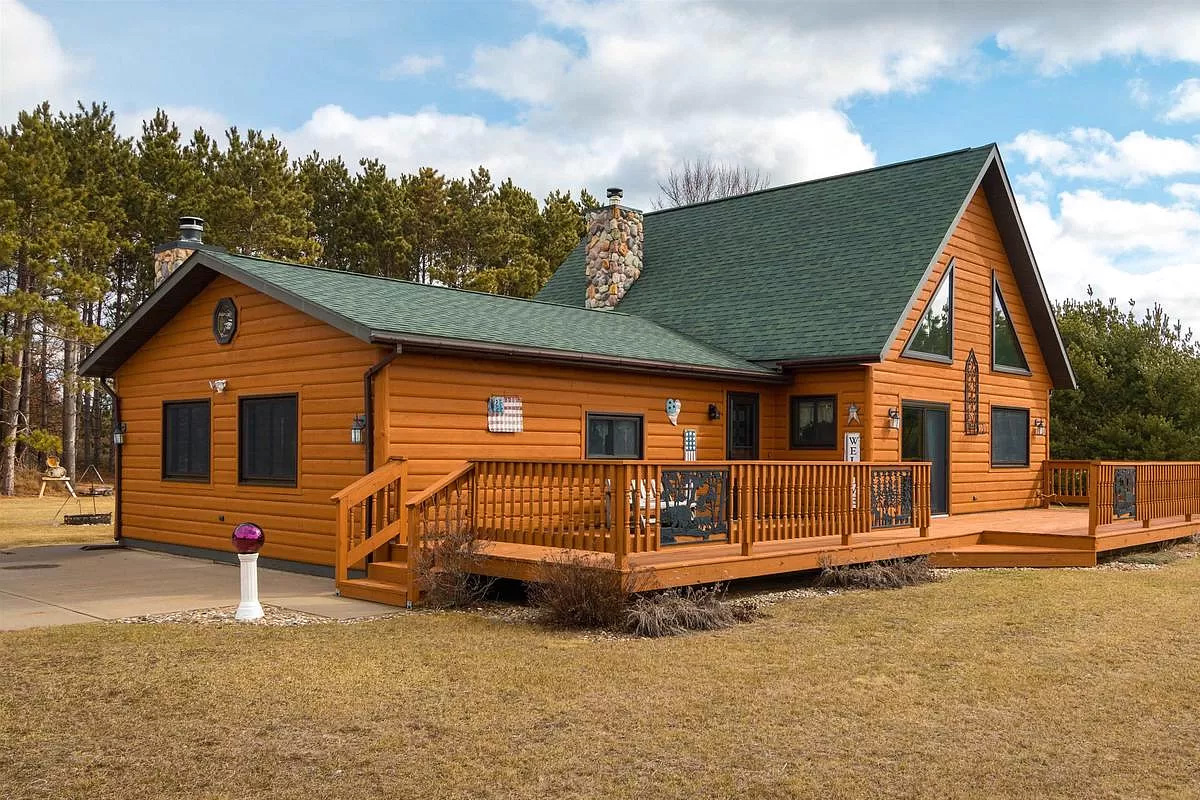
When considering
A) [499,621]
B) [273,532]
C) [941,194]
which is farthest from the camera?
[941,194]

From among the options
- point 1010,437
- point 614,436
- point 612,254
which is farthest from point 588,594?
point 612,254

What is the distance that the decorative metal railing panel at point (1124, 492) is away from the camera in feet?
44.2

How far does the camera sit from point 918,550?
38.9ft

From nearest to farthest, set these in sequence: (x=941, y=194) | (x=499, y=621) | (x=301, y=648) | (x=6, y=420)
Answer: (x=301, y=648) → (x=499, y=621) → (x=941, y=194) → (x=6, y=420)

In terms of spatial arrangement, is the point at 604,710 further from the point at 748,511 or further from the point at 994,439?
the point at 994,439

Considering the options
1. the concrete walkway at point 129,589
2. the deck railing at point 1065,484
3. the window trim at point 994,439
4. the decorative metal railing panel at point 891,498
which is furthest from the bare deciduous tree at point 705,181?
the concrete walkway at point 129,589

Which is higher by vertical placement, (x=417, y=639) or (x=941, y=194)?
(x=941, y=194)

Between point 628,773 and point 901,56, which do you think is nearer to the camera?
point 628,773

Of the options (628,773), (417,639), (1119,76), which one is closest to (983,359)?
(1119,76)

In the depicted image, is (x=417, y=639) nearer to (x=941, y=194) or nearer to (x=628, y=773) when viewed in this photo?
(x=628, y=773)

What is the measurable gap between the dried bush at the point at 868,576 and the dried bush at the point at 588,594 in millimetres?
3032

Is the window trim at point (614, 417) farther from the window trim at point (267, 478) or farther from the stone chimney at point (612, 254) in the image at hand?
the stone chimney at point (612, 254)

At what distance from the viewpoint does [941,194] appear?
16.4 meters

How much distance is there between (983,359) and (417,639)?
483 inches
